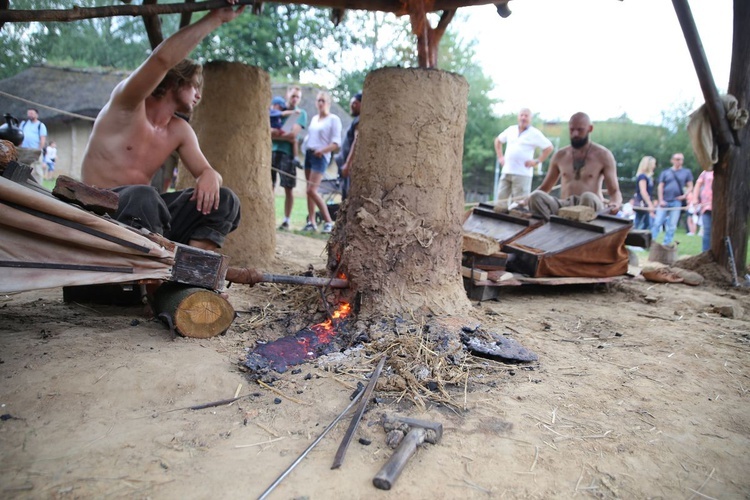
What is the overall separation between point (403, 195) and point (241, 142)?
203cm

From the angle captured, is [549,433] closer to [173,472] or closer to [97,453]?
[173,472]

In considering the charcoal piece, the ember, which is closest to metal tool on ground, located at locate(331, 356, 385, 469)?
the ember

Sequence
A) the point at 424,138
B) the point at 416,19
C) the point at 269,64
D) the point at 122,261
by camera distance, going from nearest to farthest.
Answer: the point at 122,261, the point at 424,138, the point at 416,19, the point at 269,64

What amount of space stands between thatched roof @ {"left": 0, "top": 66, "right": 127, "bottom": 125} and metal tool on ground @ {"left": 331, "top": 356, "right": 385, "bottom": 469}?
19.4 m

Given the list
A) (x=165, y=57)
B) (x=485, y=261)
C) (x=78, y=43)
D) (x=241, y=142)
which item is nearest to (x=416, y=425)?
(x=165, y=57)

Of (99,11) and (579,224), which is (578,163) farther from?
(99,11)

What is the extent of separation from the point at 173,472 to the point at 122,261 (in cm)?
115

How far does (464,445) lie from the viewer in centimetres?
221

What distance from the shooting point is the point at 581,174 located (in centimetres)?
633

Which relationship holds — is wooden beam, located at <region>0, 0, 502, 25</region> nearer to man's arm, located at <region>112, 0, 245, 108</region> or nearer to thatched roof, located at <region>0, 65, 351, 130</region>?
man's arm, located at <region>112, 0, 245, 108</region>

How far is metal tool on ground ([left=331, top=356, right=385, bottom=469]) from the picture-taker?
2040 millimetres

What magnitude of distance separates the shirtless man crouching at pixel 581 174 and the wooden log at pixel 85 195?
4.34m

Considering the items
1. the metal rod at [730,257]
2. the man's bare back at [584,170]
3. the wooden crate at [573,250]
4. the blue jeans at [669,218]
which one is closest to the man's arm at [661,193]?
the blue jeans at [669,218]

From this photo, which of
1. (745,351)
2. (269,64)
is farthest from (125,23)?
(745,351)
